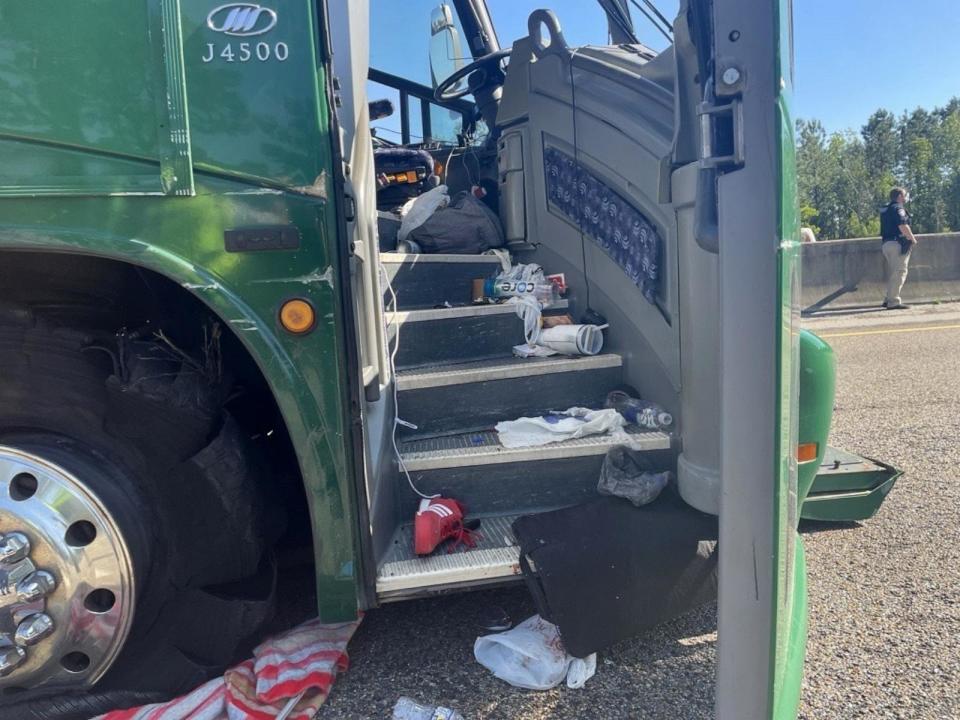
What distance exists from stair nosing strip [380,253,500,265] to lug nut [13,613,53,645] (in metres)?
1.87

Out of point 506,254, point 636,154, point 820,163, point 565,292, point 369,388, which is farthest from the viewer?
point 820,163

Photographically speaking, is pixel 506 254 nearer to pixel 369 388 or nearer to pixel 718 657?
pixel 369 388

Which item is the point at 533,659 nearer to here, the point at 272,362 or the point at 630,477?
the point at 630,477

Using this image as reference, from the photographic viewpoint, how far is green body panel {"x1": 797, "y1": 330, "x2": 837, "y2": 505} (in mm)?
2117

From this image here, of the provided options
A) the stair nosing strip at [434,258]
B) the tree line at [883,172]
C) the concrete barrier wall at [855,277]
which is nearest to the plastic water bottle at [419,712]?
the stair nosing strip at [434,258]

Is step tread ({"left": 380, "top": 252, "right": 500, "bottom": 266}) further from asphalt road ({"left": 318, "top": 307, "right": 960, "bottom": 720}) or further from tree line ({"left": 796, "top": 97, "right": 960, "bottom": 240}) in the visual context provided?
tree line ({"left": 796, "top": 97, "right": 960, "bottom": 240})

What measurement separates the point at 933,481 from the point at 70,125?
4.19 metres

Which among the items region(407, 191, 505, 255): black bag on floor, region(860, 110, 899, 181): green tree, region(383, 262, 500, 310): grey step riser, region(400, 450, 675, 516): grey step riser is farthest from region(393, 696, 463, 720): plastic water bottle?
region(860, 110, 899, 181): green tree

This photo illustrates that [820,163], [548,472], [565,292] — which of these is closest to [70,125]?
[548,472]

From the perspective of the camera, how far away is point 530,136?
3.68 m

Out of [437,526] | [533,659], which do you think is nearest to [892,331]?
[533,659]

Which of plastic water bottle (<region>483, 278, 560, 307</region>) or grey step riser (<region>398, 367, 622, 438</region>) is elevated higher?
plastic water bottle (<region>483, 278, 560, 307</region>)

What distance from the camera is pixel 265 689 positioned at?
77.1 inches

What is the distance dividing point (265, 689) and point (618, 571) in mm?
1136
